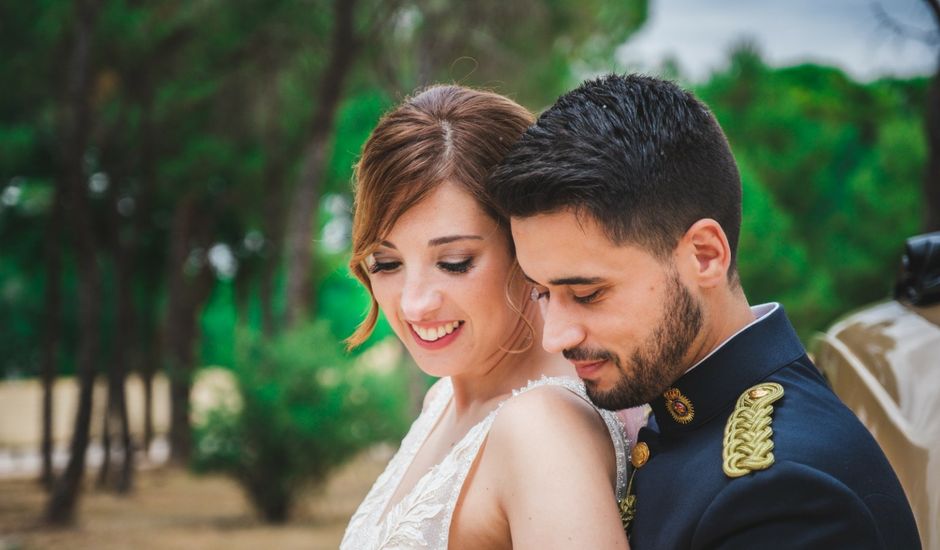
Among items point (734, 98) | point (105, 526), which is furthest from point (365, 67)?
point (105, 526)

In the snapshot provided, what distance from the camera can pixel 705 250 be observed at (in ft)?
5.37

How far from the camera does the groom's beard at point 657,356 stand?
1.62 m

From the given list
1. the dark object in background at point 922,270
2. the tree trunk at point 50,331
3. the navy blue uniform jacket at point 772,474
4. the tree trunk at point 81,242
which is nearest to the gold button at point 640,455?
the navy blue uniform jacket at point 772,474

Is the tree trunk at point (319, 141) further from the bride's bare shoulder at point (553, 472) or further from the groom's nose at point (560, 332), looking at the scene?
the groom's nose at point (560, 332)

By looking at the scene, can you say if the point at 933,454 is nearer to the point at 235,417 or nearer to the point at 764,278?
the point at 235,417

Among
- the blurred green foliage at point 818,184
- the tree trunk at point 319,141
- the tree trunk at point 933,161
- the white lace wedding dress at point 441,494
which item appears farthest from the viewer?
the blurred green foliage at point 818,184

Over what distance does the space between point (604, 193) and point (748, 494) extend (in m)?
0.50

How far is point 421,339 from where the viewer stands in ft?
7.06

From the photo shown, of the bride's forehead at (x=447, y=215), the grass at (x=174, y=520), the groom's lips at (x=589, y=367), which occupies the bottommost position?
the grass at (x=174, y=520)

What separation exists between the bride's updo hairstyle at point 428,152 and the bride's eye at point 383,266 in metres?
0.03

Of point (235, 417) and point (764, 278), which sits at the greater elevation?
point (764, 278)

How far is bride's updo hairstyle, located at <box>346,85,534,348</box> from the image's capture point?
211 centimetres

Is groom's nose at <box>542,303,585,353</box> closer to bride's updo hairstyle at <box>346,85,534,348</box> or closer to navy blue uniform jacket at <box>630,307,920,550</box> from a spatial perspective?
navy blue uniform jacket at <box>630,307,920,550</box>

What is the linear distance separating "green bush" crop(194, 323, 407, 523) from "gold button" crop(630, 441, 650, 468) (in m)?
12.3
